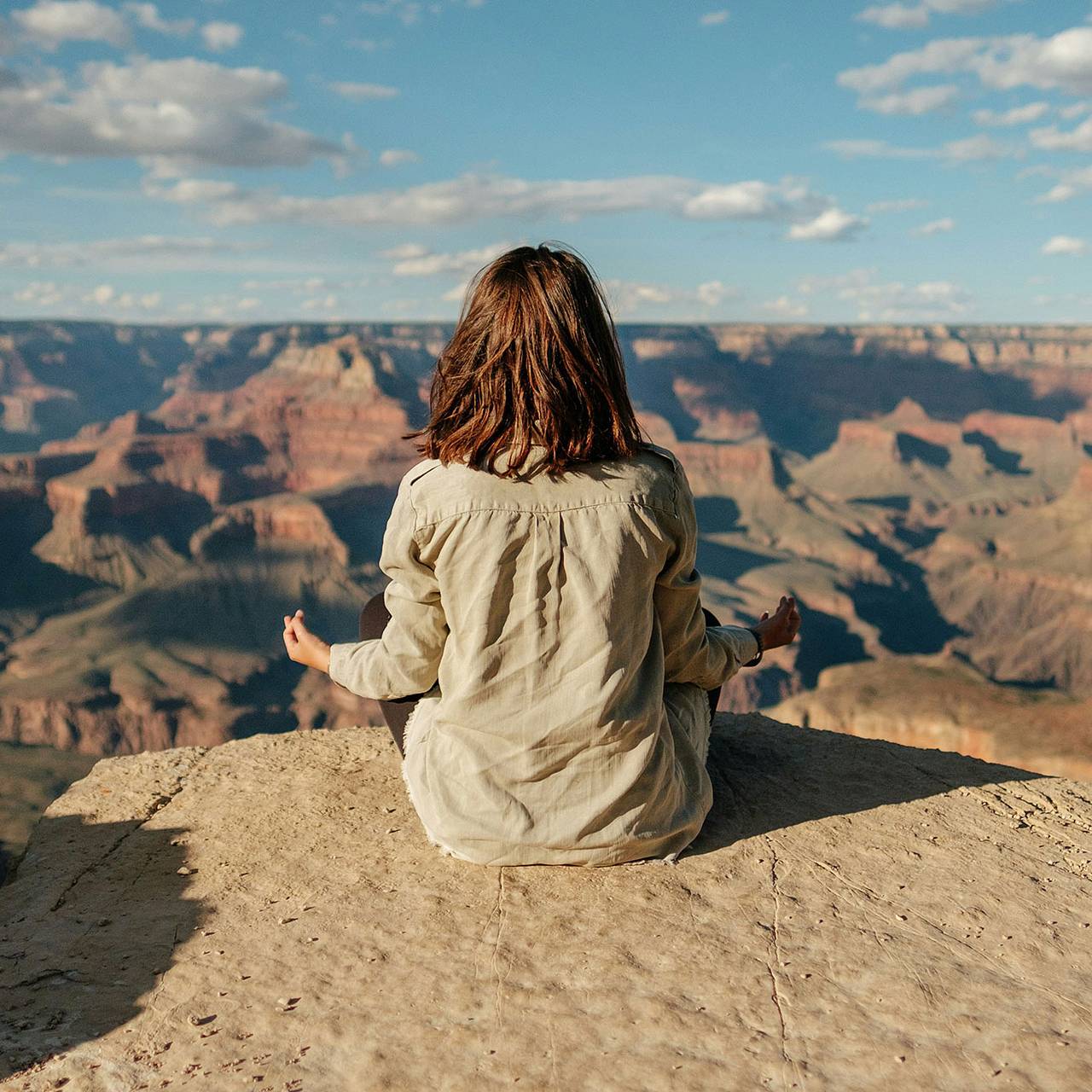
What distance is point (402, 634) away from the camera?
3.00m

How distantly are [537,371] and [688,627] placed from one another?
3.29ft

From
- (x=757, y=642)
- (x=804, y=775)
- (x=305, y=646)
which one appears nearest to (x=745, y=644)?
(x=757, y=642)

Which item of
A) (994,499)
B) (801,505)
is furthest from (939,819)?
(994,499)

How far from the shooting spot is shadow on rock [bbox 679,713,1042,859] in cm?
388

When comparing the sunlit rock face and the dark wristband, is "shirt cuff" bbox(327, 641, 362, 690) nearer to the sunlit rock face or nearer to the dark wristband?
the dark wristband

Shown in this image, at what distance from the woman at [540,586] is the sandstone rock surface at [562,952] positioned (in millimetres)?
360

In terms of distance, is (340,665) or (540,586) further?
(340,665)

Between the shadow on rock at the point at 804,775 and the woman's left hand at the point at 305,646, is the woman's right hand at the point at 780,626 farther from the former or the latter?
the woman's left hand at the point at 305,646

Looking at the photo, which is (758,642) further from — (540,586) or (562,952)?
(562,952)

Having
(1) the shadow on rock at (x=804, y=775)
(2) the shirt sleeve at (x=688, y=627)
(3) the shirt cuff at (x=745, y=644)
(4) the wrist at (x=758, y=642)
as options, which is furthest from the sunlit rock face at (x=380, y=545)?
(2) the shirt sleeve at (x=688, y=627)

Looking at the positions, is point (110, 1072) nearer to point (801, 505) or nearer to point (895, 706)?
point (895, 706)

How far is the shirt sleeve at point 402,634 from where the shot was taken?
2.80 metres

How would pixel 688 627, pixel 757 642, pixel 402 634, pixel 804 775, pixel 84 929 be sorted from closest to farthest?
pixel 402 634
pixel 688 627
pixel 84 929
pixel 757 642
pixel 804 775

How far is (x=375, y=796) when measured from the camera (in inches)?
171
